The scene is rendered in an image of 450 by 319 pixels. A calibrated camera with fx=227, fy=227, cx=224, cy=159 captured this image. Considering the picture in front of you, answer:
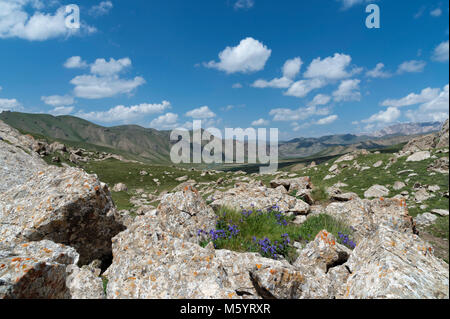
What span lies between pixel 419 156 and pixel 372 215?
106 feet

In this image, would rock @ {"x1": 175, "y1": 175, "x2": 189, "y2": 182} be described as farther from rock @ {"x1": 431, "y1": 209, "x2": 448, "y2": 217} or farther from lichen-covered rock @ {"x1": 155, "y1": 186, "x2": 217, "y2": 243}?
lichen-covered rock @ {"x1": 155, "y1": 186, "x2": 217, "y2": 243}

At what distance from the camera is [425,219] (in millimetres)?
20594

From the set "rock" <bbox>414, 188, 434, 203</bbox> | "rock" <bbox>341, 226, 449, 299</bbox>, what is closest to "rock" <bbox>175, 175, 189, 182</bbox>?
"rock" <bbox>414, 188, 434, 203</bbox>

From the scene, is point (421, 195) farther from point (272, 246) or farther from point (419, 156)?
point (272, 246)

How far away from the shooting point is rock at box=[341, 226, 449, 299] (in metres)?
4.27

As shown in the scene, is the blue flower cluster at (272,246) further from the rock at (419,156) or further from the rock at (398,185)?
the rock at (419,156)

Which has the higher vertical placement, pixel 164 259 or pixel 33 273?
pixel 33 273

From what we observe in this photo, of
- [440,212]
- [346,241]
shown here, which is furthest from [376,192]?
[346,241]

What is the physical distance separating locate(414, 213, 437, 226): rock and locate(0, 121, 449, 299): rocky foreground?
16.2 m

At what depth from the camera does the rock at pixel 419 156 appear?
3297 centimetres

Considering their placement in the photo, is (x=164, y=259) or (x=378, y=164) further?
(x=378, y=164)
